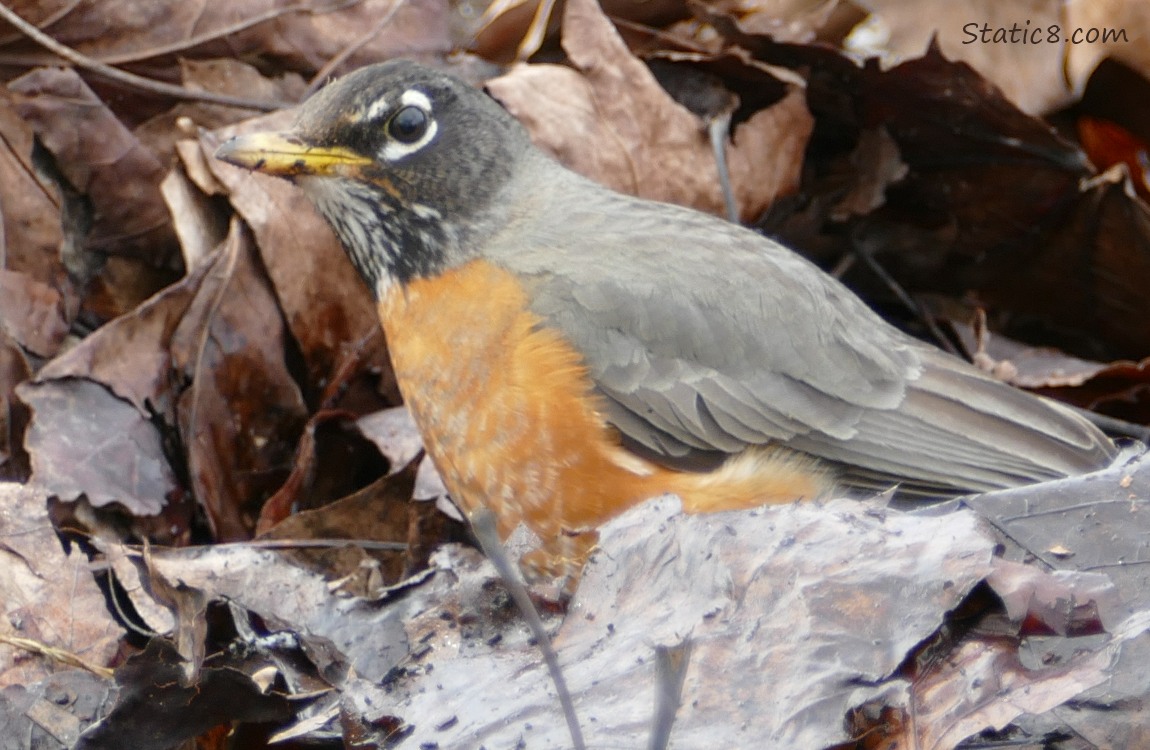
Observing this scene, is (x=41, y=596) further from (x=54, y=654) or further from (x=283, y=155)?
(x=283, y=155)

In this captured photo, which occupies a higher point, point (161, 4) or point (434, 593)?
point (161, 4)

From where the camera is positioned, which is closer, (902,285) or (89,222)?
(89,222)

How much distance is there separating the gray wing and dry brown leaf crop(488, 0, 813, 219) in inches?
41.9

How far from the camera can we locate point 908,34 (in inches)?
245

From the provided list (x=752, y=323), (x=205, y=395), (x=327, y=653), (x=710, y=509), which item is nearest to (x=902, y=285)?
(x=752, y=323)

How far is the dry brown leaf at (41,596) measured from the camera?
314 centimetres

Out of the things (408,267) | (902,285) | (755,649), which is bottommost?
(902,285)

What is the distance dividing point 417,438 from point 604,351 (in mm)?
969

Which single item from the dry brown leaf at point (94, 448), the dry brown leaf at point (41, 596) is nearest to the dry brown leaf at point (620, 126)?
the dry brown leaf at point (94, 448)

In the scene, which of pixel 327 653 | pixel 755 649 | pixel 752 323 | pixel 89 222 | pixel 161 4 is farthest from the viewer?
pixel 161 4

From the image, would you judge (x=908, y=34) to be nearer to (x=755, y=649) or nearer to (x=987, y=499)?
(x=987, y=499)

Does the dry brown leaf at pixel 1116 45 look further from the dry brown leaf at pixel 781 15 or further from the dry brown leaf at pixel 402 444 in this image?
the dry brown leaf at pixel 402 444

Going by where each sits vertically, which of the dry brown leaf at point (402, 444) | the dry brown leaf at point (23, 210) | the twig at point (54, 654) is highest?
the dry brown leaf at point (23, 210)

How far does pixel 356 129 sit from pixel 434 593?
4.63 ft
